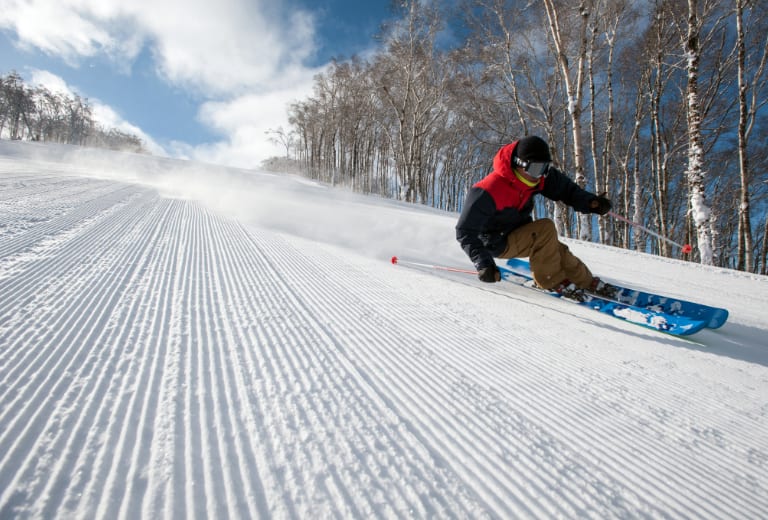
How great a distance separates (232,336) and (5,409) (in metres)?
0.76

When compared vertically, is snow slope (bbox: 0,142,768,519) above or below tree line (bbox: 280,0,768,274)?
below

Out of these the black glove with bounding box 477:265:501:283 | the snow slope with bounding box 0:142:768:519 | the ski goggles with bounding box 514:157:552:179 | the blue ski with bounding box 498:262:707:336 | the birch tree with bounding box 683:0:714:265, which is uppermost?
the birch tree with bounding box 683:0:714:265

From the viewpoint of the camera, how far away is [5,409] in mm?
1006

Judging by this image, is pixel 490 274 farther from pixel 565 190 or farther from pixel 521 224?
pixel 565 190

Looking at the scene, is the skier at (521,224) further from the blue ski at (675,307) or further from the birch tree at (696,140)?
the birch tree at (696,140)

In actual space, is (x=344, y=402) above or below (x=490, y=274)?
below

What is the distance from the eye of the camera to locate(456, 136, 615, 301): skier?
107 inches

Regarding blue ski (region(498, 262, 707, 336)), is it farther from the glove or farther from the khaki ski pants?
the glove

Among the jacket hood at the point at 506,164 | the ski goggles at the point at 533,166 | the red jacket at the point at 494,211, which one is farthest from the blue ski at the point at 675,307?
the jacket hood at the point at 506,164

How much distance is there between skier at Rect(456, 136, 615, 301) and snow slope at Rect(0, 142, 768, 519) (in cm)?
39

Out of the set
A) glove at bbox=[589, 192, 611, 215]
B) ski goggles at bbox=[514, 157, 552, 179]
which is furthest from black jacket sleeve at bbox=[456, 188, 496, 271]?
glove at bbox=[589, 192, 611, 215]

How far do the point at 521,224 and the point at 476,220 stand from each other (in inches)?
23.1

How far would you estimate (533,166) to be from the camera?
8.82 feet

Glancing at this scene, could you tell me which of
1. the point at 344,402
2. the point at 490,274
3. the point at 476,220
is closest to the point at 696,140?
the point at 476,220
